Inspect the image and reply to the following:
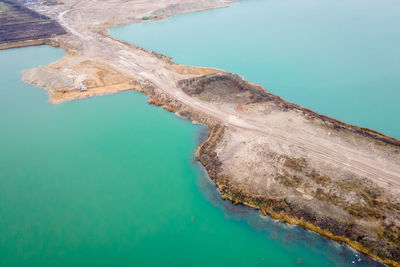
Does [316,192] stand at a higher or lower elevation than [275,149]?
lower

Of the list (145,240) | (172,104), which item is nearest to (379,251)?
(145,240)

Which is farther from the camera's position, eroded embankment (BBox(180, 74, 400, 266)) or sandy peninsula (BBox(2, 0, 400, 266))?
sandy peninsula (BBox(2, 0, 400, 266))

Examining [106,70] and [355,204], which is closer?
[355,204]

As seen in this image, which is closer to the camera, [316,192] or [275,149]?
[316,192]

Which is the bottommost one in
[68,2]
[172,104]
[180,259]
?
[180,259]

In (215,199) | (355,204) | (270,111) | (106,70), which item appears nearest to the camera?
(355,204)

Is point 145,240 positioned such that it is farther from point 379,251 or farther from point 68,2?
point 68,2

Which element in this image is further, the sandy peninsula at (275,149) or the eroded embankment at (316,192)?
the sandy peninsula at (275,149)

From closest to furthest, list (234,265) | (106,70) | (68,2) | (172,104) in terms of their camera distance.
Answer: (234,265)
(172,104)
(106,70)
(68,2)
